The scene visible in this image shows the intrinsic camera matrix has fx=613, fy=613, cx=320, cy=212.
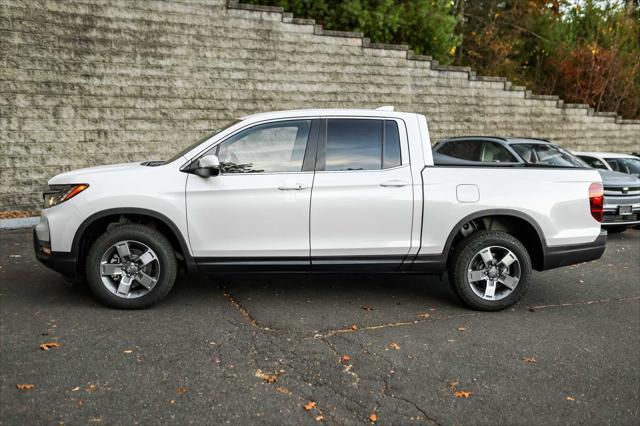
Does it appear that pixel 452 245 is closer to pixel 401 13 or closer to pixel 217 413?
pixel 217 413

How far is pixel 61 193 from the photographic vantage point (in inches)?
226

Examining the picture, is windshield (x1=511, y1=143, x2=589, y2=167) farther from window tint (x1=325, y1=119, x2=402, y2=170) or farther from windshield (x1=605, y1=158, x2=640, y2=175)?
window tint (x1=325, y1=119, x2=402, y2=170)

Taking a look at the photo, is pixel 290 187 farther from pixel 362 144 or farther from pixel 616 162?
pixel 616 162

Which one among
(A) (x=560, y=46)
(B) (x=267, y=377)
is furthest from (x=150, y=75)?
(A) (x=560, y=46)

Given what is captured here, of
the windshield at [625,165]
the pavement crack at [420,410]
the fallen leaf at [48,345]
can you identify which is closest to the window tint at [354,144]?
the pavement crack at [420,410]

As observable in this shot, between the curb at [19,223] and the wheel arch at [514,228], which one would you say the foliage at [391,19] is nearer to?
the curb at [19,223]

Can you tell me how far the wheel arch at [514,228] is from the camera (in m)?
5.92

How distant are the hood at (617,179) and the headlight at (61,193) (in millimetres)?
8312

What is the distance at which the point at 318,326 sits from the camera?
17.8 ft

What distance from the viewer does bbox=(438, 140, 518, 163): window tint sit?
10727 millimetres

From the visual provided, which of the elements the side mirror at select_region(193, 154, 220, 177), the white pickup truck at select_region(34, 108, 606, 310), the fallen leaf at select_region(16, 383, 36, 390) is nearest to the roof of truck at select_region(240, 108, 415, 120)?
the white pickup truck at select_region(34, 108, 606, 310)

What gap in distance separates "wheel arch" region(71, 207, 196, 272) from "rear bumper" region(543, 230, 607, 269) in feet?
11.3

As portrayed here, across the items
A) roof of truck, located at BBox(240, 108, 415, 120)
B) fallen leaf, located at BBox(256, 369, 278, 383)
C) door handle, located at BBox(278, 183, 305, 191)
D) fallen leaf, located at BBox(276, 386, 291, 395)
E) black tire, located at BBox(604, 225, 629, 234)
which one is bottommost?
black tire, located at BBox(604, 225, 629, 234)

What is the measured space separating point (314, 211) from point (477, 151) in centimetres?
623
